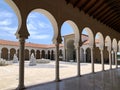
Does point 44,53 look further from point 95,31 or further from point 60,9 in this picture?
point 60,9

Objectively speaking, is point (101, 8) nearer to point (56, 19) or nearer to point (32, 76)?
point (56, 19)

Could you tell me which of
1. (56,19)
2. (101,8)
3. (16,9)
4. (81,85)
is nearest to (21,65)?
(16,9)

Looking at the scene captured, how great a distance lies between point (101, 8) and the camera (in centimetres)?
1230

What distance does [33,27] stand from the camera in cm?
5894

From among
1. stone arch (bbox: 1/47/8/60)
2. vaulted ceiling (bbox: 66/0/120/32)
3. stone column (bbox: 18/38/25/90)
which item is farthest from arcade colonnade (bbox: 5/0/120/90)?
stone arch (bbox: 1/47/8/60)

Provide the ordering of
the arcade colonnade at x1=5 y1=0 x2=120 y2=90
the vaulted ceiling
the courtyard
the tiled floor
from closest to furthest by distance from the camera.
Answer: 1. the arcade colonnade at x1=5 y1=0 x2=120 y2=90
2. the tiled floor
3. the courtyard
4. the vaulted ceiling

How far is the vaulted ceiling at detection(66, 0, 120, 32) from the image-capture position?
432 inches

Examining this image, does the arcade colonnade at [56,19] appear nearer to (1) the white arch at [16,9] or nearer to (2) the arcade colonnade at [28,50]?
(1) the white arch at [16,9]

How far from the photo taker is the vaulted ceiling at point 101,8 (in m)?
11.0

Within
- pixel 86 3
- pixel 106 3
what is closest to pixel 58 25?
pixel 86 3

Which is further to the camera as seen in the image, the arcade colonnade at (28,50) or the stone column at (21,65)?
the arcade colonnade at (28,50)

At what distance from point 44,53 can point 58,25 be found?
4424 cm

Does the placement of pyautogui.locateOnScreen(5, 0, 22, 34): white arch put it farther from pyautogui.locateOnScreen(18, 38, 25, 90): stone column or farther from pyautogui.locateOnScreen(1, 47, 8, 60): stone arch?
pyautogui.locateOnScreen(1, 47, 8, 60): stone arch

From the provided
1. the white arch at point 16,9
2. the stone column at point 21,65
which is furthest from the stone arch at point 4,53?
the white arch at point 16,9
